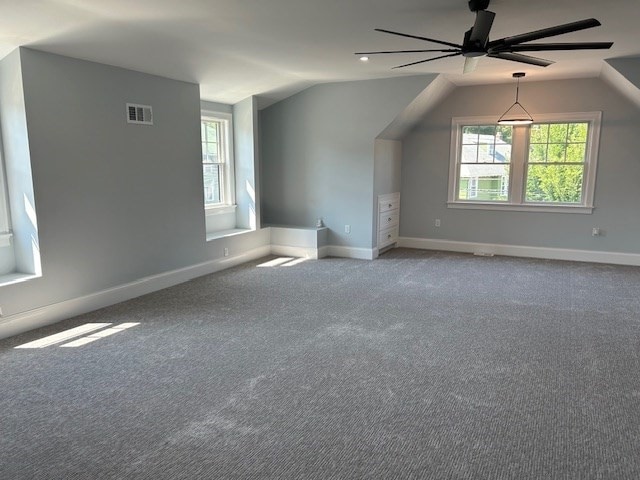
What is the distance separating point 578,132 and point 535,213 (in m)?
1.24

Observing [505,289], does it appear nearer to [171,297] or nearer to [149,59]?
[171,297]

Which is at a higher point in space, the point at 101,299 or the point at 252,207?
the point at 252,207

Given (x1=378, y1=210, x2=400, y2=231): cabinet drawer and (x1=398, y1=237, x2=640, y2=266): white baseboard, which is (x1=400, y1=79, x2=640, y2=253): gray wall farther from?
(x1=378, y1=210, x2=400, y2=231): cabinet drawer

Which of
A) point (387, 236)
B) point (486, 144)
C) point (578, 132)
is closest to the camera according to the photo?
point (578, 132)

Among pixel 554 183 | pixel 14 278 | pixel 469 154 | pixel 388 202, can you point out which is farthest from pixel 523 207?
pixel 14 278

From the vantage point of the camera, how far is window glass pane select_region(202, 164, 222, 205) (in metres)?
6.45

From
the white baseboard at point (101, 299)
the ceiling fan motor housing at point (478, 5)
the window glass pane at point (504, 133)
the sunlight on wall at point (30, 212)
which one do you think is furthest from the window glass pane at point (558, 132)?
the sunlight on wall at point (30, 212)

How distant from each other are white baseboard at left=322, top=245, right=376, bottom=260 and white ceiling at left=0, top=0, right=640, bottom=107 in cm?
259

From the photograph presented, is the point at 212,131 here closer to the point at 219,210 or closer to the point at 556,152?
the point at 219,210

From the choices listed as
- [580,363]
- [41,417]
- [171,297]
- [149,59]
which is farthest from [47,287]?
[580,363]

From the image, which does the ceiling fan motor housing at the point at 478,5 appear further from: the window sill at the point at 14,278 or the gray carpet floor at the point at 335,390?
the window sill at the point at 14,278

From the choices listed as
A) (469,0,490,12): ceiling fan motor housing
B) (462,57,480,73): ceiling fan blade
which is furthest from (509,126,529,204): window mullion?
(469,0,490,12): ceiling fan motor housing

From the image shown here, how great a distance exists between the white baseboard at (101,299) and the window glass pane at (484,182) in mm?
3759

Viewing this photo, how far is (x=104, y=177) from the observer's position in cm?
443
